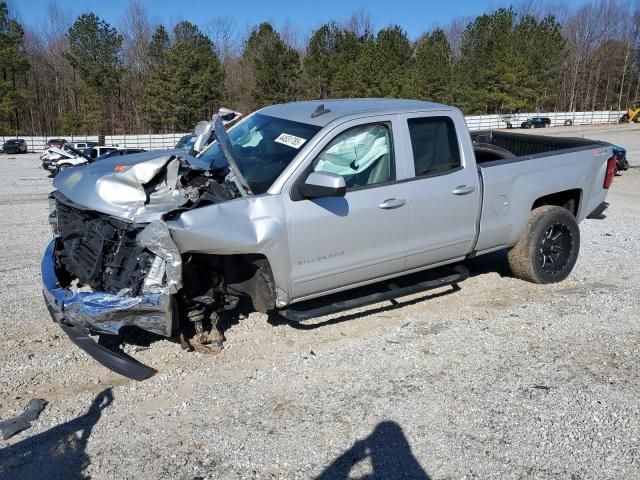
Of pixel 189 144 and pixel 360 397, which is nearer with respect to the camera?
pixel 360 397

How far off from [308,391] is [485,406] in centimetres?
121

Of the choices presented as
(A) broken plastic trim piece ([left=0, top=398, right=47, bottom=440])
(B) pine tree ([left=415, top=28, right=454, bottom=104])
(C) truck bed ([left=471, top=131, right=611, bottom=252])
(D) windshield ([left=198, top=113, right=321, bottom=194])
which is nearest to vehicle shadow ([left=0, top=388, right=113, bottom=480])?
(A) broken plastic trim piece ([left=0, top=398, right=47, bottom=440])

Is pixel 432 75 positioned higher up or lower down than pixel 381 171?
higher up

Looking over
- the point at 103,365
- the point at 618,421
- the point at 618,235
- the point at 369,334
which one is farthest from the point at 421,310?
the point at 618,235

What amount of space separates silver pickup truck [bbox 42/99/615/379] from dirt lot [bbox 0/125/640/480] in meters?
0.35

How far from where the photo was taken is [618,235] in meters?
8.51

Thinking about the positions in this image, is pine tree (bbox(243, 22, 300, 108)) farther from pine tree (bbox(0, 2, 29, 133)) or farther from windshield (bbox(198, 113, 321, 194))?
windshield (bbox(198, 113, 321, 194))

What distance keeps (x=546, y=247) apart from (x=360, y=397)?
10.5ft

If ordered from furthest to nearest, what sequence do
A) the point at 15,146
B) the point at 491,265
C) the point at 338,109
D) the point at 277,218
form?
the point at 15,146 < the point at 491,265 < the point at 338,109 < the point at 277,218

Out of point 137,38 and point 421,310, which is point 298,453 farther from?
point 137,38

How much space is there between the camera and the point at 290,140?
15.3 feet

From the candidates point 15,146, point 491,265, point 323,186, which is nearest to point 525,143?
point 491,265

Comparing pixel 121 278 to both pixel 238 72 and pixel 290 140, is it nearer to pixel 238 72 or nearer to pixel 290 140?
pixel 290 140

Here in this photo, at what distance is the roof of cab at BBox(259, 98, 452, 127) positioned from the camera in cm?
480
